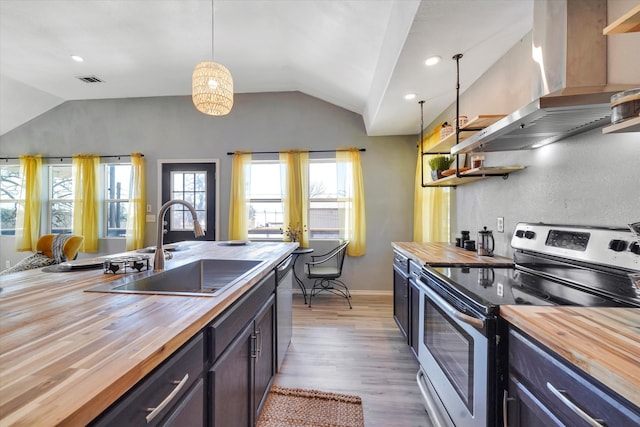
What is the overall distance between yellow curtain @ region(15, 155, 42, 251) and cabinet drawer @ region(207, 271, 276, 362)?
5105 millimetres

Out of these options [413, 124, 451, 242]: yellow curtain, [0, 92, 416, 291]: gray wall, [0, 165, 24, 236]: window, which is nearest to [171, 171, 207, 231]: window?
[0, 92, 416, 291]: gray wall

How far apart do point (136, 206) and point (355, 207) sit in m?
3.35

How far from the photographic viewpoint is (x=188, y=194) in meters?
4.39

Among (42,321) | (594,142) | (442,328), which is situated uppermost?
(594,142)

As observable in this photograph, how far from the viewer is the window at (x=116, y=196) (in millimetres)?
4547

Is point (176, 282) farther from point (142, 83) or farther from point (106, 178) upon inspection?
point (106, 178)

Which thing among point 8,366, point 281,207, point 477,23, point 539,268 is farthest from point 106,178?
point 539,268

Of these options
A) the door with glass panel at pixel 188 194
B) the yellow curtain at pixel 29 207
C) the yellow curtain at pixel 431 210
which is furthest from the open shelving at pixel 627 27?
the yellow curtain at pixel 29 207

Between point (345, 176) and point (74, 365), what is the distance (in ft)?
12.3

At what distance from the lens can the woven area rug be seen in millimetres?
1626

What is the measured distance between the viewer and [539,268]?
4.78ft

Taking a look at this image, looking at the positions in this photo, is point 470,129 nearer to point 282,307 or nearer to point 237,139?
point 282,307

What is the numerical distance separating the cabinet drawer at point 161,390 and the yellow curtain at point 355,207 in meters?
3.29

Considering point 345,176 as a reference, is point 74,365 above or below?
below
